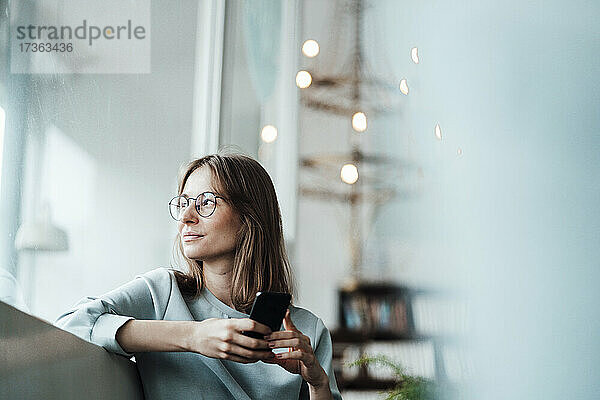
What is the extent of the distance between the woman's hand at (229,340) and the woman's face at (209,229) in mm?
208

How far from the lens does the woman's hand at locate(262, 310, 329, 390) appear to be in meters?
0.83

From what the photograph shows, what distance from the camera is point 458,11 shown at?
1.50 metres

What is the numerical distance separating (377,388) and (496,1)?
0.85 meters

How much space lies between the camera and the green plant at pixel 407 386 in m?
1.42

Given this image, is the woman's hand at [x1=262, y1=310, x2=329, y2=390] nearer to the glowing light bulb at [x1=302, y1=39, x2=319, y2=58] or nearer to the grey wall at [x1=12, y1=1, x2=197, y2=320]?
the grey wall at [x1=12, y1=1, x2=197, y2=320]

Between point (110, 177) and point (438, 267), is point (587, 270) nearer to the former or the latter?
point (438, 267)

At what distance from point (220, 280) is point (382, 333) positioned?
547 mm

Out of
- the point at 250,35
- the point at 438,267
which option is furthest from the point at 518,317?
the point at 250,35

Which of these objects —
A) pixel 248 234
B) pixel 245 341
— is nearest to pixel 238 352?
pixel 245 341

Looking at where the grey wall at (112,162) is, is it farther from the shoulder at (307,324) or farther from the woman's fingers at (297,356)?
the woman's fingers at (297,356)

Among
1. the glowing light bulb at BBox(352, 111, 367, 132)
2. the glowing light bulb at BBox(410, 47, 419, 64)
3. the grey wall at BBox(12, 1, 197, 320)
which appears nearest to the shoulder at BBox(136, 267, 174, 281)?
the grey wall at BBox(12, 1, 197, 320)

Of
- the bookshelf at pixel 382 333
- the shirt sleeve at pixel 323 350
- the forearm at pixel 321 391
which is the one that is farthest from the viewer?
the bookshelf at pixel 382 333

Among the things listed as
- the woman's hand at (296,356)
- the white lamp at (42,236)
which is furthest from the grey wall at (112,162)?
the woman's hand at (296,356)

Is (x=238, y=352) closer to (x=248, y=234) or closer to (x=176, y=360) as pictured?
(x=176, y=360)
